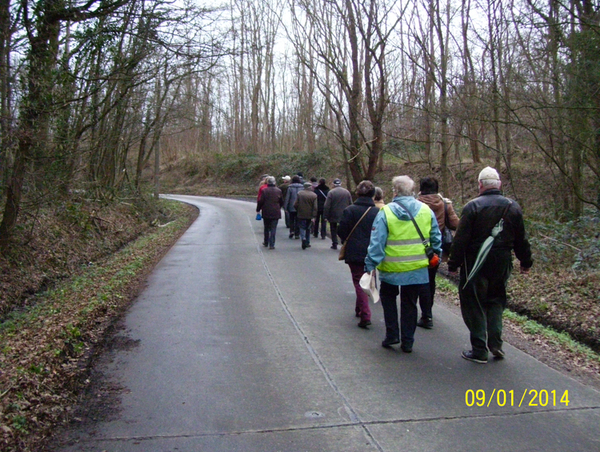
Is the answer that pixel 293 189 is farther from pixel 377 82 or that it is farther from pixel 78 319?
pixel 78 319

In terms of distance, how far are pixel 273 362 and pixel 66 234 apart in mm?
11150

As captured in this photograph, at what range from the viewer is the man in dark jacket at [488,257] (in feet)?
18.6

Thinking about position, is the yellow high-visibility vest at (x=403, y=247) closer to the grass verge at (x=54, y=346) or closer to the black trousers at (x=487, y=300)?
the black trousers at (x=487, y=300)

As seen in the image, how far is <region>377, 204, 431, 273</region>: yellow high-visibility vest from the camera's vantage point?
234 inches

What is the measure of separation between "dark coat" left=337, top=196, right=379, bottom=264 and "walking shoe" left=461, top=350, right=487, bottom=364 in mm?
1855

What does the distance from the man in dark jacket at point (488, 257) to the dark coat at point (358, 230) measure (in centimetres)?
157

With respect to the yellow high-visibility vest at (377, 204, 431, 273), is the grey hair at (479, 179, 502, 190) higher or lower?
higher

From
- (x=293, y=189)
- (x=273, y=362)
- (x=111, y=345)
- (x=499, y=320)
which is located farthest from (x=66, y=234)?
(x=499, y=320)

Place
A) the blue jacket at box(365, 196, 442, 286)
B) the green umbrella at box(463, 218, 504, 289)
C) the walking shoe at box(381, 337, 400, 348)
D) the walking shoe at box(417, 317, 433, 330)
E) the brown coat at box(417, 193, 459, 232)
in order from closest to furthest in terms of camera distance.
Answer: the green umbrella at box(463, 218, 504, 289) < the blue jacket at box(365, 196, 442, 286) < the walking shoe at box(381, 337, 400, 348) < the walking shoe at box(417, 317, 433, 330) < the brown coat at box(417, 193, 459, 232)

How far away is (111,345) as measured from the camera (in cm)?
651
